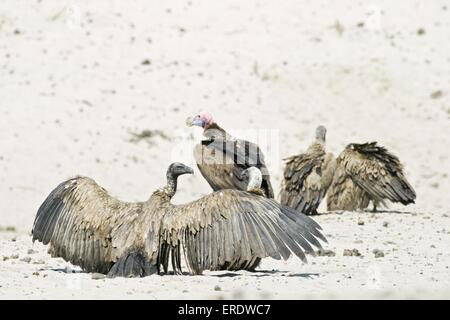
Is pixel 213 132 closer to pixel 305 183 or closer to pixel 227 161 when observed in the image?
pixel 227 161

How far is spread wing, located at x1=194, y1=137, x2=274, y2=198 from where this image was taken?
48.1 ft

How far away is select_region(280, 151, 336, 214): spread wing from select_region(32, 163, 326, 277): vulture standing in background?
282 inches

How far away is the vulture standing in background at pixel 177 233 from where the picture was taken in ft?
35.3

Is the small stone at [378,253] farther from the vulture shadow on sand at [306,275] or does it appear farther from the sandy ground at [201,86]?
the sandy ground at [201,86]

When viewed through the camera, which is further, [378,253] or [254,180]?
[378,253]

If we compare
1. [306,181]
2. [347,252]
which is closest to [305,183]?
[306,181]

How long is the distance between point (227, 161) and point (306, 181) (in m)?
4.09

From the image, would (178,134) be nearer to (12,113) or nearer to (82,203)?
(12,113)

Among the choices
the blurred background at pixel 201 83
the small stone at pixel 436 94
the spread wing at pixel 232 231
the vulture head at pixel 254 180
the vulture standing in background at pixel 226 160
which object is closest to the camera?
the spread wing at pixel 232 231

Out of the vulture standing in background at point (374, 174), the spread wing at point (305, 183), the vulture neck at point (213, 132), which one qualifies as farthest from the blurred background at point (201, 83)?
the vulture neck at point (213, 132)

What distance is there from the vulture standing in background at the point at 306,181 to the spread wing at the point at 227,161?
351 centimetres

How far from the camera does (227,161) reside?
14.7 metres

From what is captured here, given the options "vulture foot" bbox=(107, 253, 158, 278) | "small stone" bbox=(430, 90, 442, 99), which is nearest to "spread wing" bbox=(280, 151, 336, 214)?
"vulture foot" bbox=(107, 253, 158, 278)

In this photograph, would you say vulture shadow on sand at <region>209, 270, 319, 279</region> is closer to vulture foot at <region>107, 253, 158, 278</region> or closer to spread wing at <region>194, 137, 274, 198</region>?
vulture foot at <region>107, 253, 158, 278</region>
